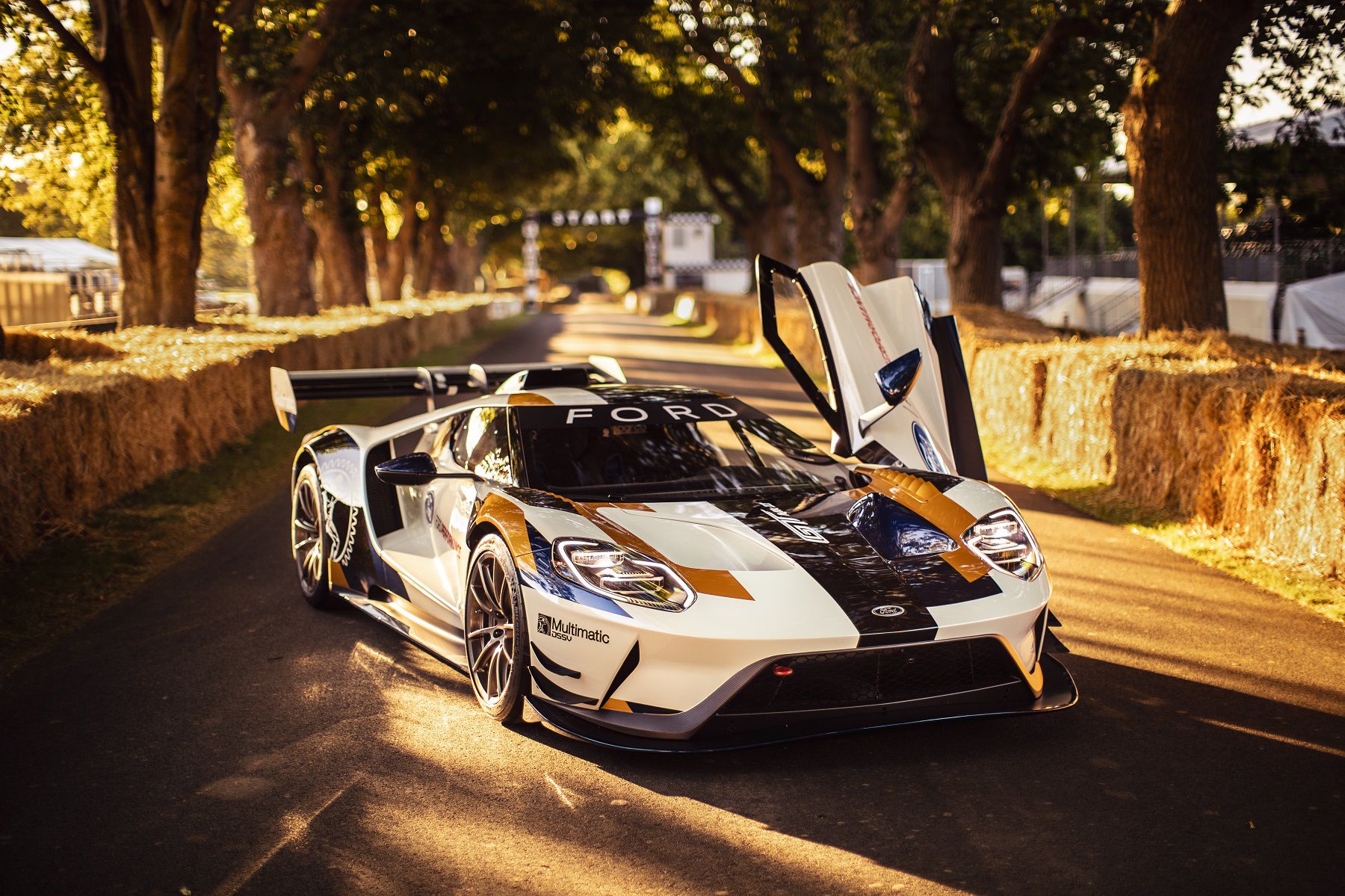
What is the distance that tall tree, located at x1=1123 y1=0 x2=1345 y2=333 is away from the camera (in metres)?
11.8

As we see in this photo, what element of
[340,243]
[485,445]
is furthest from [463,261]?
[485,445]

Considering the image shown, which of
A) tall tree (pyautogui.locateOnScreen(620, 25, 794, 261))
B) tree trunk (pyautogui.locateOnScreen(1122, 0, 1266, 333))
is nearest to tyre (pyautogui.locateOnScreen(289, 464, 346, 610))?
tree trunk (pyautogui.locateOnScreen(1122, 0, 1266, 333))

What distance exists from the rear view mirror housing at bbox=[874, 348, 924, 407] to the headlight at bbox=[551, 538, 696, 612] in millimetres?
2214

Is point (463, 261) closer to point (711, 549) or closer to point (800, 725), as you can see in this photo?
point (711, 549)

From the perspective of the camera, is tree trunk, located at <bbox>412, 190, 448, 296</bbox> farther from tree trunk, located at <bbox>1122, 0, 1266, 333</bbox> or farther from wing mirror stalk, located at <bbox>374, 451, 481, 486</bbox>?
wing mirror stalk, located at <bbox>374, 451, 481, 486</bbox>

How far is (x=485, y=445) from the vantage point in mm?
5902

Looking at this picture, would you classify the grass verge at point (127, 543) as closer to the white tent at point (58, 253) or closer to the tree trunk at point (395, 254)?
the white tent at point (58, 253)

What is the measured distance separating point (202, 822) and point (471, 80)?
2750cm

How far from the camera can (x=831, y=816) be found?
13.2 feet

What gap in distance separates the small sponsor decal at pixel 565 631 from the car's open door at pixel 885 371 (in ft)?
7.30

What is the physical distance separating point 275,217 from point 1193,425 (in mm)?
17268

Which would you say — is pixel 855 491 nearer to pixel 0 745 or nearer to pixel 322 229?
pixel 0 745

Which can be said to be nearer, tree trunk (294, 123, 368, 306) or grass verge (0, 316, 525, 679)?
grass verge (0, 316, 525, 679)

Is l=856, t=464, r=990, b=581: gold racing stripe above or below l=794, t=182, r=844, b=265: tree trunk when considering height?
below
